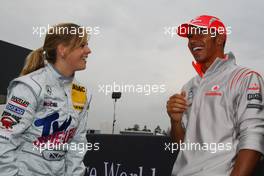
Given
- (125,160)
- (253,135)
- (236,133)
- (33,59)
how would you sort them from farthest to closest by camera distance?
1. (125,160)
2. (33,59)
3. (236,133)
4. (253,135)

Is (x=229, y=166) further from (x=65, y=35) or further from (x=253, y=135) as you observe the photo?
(x=65, y=35)

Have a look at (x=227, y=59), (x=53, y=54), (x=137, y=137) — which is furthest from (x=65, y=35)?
(x=137, y=137)

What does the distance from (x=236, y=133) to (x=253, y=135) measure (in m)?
0.16

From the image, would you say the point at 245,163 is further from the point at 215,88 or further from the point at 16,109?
the point at 16,109

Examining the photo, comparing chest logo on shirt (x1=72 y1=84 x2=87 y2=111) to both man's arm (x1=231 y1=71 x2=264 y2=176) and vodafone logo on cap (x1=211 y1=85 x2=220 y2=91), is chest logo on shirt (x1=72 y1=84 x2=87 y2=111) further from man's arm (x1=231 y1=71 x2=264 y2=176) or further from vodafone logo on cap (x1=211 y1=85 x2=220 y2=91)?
man's arm (x1=231 y1=71 x2=264 y2=176)

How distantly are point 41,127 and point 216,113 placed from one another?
1229 mm

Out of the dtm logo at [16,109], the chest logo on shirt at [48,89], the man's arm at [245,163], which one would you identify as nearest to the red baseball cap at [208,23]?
the man's arm at [245,163]

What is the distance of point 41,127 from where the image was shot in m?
2.47


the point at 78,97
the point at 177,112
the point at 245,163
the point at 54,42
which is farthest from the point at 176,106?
the point at 54,42

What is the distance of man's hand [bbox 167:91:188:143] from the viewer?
252cm

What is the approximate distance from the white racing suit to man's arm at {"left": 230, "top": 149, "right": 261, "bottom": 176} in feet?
4.16

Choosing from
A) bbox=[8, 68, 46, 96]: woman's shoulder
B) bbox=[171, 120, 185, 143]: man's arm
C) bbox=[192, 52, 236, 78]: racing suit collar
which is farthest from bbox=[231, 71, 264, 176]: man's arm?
bbox=[8, 68, 46, 96]: woman's shoulder

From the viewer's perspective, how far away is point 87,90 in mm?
3104

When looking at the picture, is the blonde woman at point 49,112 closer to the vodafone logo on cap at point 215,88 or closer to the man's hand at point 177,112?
the man's hand at point 177,112
